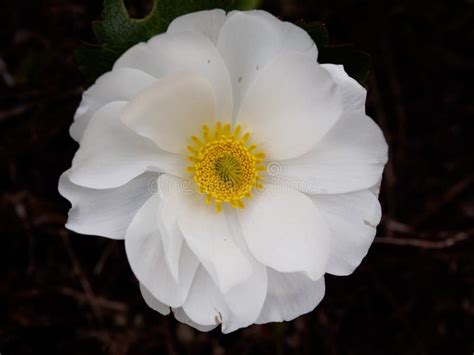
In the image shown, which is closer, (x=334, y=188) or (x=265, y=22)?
(x=265, y=22)

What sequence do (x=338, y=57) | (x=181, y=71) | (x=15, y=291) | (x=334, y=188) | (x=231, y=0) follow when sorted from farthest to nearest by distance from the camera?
(x=15, y=291) → (x=338, y=57) → (x=231, y=0) → (x=334, y=188) → (x=181, y=71)

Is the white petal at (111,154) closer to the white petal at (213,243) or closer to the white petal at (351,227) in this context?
the white petal at (213,243)

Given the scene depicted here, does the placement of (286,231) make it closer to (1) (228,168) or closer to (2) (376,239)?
(1) (228,168)

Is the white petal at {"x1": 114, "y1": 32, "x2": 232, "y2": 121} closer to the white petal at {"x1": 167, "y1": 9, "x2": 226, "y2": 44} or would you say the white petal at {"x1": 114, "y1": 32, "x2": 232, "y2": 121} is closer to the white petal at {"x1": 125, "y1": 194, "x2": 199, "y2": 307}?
the white petal at {"x1": 167, "y1": 9, "x2": 226, "y2": 44}

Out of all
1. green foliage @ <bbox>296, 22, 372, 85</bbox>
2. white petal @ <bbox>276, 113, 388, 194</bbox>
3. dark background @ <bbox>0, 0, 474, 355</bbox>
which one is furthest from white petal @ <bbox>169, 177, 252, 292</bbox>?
dark background @ <bbox>0, 0, 474, 355</bbox>

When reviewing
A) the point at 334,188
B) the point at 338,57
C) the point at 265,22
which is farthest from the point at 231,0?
the point at 334,188

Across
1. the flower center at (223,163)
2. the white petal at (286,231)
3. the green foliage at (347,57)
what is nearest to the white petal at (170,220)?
the flower center at (223,163)

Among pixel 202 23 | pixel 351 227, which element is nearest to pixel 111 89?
pixel 202 23

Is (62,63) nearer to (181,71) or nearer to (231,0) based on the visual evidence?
(231,0)
